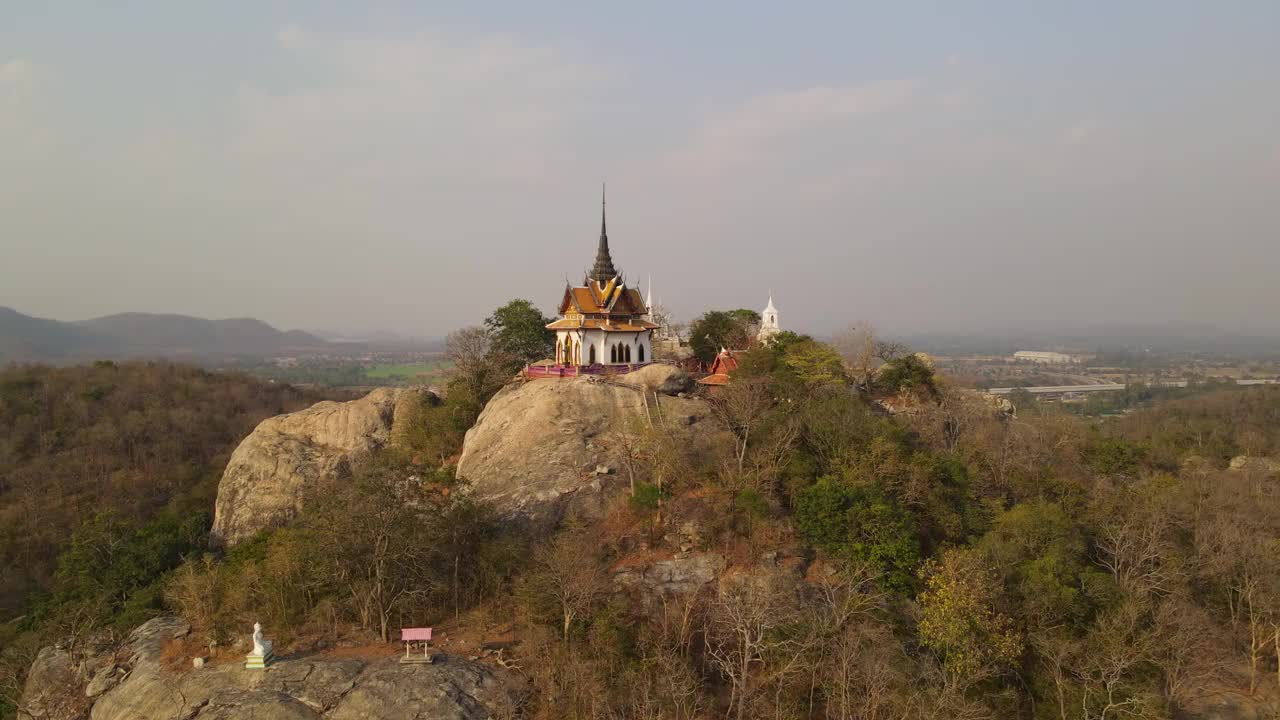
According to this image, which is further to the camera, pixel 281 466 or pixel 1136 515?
pixel 281 466

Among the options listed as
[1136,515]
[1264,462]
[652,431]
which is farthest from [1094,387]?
[652,431]

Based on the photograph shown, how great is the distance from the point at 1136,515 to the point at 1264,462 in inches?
1261

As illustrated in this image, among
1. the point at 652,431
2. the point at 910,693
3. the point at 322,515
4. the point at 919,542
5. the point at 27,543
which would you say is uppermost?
the point at 652,431

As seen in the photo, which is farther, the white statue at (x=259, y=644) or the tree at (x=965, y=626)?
the tree at (x=965, y=626)

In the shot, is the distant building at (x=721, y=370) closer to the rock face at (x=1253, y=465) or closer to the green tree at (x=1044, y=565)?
the green tree at (x=1044, y=565)

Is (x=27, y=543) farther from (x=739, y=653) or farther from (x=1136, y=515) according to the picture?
(x=1136, y=515)

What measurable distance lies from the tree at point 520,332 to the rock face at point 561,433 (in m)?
8.63

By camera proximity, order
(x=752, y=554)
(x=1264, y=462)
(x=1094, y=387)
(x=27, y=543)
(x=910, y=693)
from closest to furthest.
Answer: (x=910, y=693)
(x=752, y=554)
(x=27, y=543)
(x=1264, y=462)
(x=1094, y=387)

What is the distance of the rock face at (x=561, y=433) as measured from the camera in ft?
88.1

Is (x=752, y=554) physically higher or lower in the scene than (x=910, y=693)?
higher

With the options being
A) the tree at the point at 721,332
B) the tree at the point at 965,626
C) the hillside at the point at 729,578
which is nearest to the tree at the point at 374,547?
the hillside at the point at 729,578

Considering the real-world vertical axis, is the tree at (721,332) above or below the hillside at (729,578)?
above

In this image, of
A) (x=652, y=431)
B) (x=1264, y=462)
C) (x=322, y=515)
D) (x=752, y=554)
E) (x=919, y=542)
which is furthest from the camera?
(x=1264, y=462)

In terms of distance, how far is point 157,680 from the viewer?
19.3 metres
